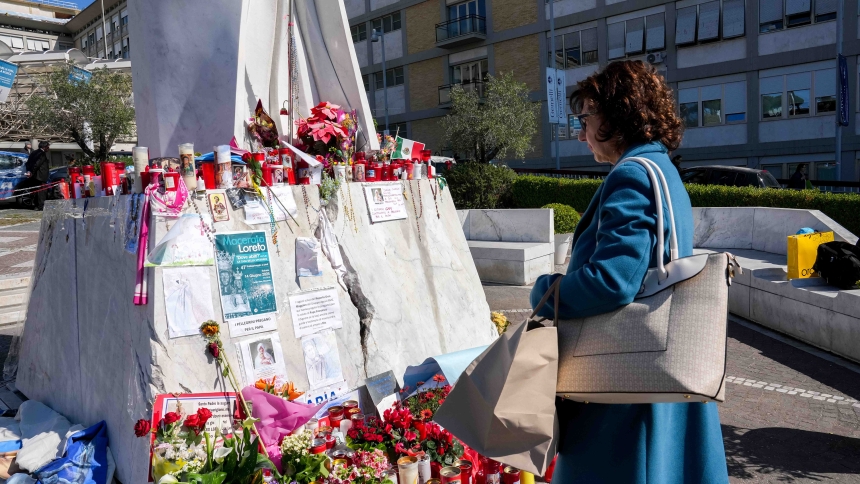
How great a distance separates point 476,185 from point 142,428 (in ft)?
45.5

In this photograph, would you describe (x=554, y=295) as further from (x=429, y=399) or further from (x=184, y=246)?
(x=184, y=246)

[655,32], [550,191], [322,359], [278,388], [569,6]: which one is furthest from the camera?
[569,6]

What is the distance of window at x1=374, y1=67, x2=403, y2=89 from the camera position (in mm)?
33656

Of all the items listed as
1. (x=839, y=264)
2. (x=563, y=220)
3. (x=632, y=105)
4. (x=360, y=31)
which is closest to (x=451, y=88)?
(x=360, y=31)

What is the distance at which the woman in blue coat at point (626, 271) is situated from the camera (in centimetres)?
173

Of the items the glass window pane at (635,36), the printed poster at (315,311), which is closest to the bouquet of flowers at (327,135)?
the printed poster at (315,311)

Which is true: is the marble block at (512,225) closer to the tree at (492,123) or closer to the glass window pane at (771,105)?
the tree at (492,123)

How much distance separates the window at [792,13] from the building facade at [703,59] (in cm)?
3

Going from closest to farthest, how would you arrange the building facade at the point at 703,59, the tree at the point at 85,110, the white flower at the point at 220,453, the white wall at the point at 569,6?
the white flower at the point at 220,453, the building facade at the point at 703,59, the tree at the point at 85,110, the white wall at the point at 569,6

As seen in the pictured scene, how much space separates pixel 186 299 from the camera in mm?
3381

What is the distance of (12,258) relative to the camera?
1059cm

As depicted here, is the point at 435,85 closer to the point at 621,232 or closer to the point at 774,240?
the point at 774,240

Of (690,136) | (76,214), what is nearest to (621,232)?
(76,214)

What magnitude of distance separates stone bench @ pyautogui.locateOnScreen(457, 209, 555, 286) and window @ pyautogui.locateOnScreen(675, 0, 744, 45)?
16.4 metres
